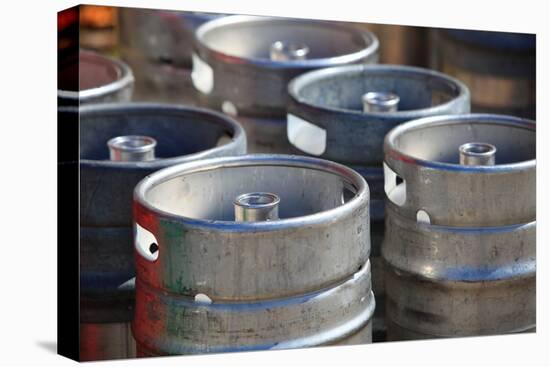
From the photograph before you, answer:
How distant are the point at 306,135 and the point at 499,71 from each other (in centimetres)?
142

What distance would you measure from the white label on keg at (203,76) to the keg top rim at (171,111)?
515 mm

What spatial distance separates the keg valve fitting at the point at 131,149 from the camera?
16.8ft

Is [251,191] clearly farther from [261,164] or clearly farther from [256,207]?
[256,207]

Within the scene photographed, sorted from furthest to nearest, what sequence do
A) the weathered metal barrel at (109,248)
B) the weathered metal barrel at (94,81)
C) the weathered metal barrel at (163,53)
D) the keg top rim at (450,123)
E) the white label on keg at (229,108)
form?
1. the weathered metal barrel at (163,53)
2. the white label on keg at (229,108)
3. the keg top rim at (450,123)
4. the weathered metal barrel at (109,248)
5. the weathered metal barrel at (94,81)

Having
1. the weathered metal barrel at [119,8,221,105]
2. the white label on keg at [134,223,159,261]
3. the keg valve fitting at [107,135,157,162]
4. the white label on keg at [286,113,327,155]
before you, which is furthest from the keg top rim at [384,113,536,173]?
the weathered metal barrel at [119,8,221,105]

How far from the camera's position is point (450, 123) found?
17.4ft

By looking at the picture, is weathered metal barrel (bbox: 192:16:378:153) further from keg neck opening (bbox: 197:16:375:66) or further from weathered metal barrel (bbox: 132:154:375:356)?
weathered metal barrel (bbox: 132:154:375:356)

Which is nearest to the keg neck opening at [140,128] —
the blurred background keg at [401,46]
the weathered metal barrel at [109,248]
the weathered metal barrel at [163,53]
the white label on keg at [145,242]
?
the weathered metal barrel at [109,248]

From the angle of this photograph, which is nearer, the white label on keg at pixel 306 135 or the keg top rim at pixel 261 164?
the keg top rim at pixel 261 164

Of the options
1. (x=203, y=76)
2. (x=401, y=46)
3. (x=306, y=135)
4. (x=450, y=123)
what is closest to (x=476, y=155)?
(x=450, y=123)

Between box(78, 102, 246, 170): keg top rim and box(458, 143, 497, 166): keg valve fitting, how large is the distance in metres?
0.67

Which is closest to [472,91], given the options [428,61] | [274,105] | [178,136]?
[428,61]

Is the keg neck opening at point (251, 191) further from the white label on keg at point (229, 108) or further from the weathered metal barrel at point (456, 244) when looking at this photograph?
the white label on keg at point (229, 108)

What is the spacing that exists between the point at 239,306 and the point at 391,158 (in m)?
0.89
